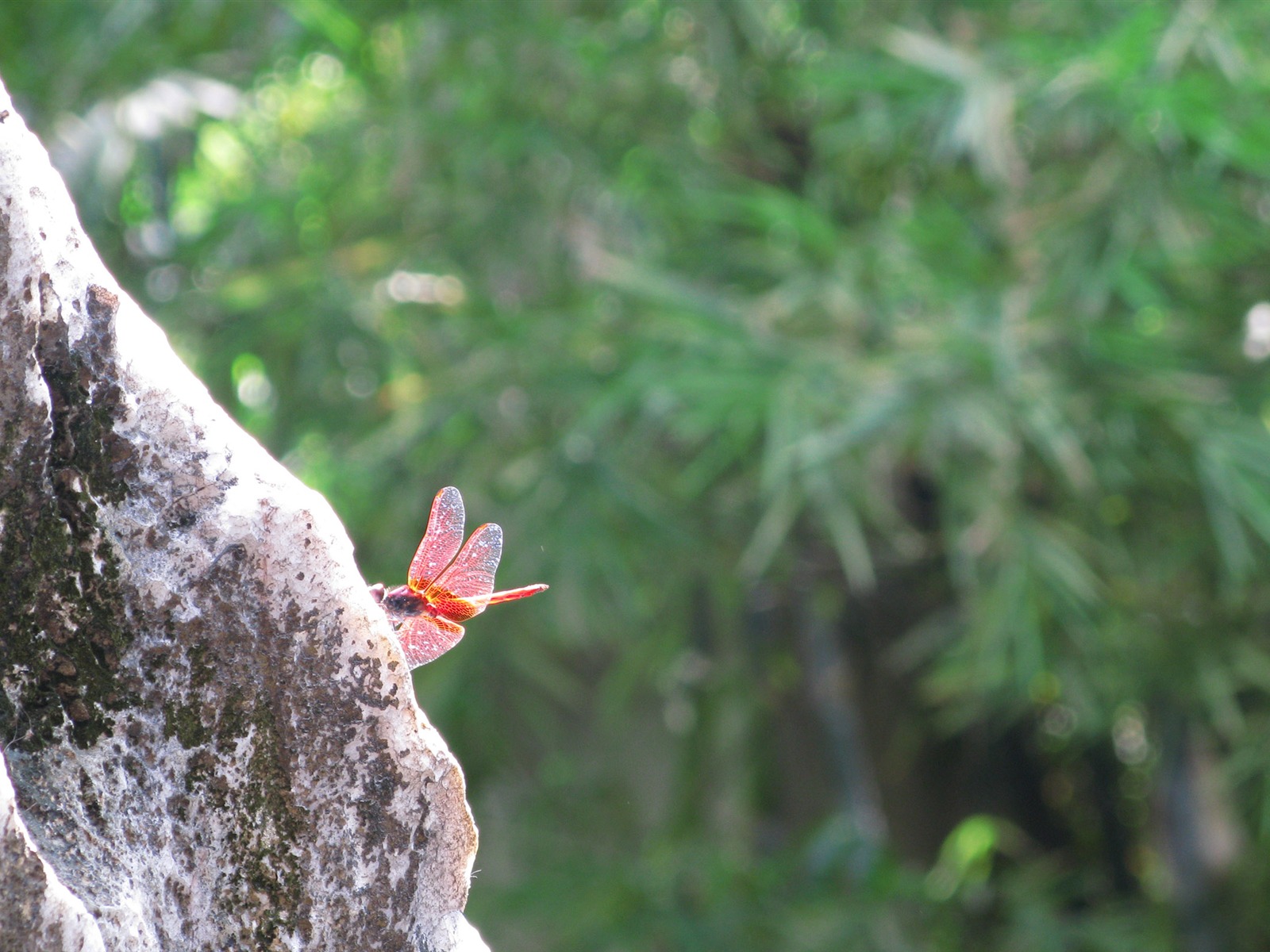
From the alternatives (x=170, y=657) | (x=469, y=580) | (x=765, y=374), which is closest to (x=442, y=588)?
(x=469, y=580)

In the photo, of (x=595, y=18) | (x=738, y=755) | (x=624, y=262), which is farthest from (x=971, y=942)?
(x=595, y=18)

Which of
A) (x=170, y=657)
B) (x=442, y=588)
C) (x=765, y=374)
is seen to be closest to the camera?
(x=170, y=657)

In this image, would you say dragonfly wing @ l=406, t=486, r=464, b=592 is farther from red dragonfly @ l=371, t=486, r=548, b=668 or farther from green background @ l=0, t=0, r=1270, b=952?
green background @ l=0, t=0, r=1270, b=952

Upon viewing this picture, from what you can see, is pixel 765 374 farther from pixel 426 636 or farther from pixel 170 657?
pixel 170 657

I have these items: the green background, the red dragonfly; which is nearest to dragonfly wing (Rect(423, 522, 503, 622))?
the red dragonfly

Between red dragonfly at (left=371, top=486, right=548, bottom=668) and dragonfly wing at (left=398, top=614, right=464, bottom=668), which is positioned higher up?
red dragonfly at (left=371, top=486, right=548, bottom=668)

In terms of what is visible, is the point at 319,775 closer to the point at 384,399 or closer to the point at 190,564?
the point at 190,564

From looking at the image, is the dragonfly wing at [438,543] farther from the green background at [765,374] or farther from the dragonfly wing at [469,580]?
the green background at [765,374]
